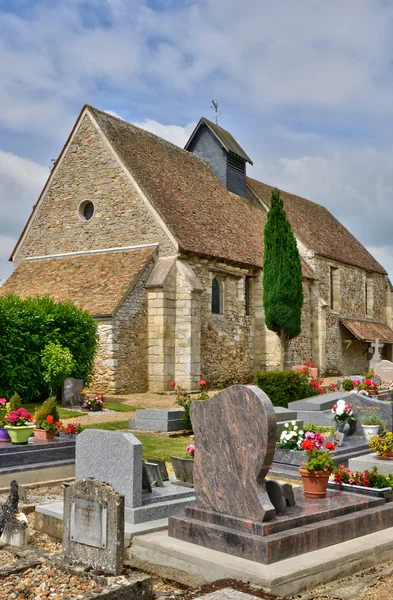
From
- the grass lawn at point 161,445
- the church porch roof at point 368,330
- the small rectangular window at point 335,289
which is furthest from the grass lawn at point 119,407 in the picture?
the small rectangular window at point 335,289

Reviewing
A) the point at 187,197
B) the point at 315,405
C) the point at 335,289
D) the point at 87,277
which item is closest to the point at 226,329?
the point at 187,197

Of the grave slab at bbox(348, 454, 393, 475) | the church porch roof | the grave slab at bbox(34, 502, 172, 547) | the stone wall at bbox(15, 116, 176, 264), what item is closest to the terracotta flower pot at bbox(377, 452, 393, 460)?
the grave slab at bbox(348, 454, 393, 475)

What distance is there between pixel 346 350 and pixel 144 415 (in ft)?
65.9

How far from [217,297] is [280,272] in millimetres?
2477

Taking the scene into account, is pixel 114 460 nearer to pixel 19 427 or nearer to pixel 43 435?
pixel 19 427

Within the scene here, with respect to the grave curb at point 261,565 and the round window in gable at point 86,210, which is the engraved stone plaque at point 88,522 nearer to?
the grave curb at point 261,565

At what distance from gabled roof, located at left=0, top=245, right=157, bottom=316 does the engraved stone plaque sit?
48.1ft

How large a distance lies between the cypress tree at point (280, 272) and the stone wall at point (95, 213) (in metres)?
4.27

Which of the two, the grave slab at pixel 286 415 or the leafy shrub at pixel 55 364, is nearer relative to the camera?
the grave slab at pixel 286 415

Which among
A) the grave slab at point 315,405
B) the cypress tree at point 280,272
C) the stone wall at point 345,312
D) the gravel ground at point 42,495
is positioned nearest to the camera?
the gravel ground at point 42,495

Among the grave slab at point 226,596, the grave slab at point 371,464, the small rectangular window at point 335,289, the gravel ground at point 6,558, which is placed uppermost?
the small rectangular window at point 335,289

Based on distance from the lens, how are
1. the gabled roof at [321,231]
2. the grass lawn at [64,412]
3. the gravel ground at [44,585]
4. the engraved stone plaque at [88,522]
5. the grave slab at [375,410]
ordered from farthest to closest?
the gabled roof at [321,231] → the grass lawn at [64,412] → the grave slab at [375,410] → the engraved stone plaque at [88,522] → the gravel ground at [44,585]

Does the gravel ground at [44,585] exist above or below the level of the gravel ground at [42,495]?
below

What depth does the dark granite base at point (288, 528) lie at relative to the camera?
5969 millimetres
